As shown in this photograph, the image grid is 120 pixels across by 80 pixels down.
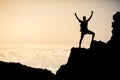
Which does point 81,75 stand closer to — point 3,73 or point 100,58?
point 100,58

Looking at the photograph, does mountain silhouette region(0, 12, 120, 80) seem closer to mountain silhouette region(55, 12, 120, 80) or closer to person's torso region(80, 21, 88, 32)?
mountain silhouette region(55, 12, 120, 80)

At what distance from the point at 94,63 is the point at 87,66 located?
989mm

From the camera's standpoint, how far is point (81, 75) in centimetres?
2769

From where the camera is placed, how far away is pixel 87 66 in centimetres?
2811

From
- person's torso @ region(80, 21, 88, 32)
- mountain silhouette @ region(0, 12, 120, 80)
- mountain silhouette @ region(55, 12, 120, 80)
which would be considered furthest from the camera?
person's torso @ region(80, 21, 88, 32)

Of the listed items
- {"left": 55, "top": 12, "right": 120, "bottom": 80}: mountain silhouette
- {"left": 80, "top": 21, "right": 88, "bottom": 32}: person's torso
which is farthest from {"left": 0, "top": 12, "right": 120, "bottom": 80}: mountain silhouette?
{"left": 80, "top": 21, "right": 88, "bottom": 32}: person's torso

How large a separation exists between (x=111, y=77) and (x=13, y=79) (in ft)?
42.2

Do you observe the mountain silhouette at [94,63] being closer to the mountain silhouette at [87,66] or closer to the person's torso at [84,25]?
the mountain silhouette at [87,66]

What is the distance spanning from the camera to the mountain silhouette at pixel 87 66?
88.3 feet

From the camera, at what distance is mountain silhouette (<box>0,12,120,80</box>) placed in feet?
88.3

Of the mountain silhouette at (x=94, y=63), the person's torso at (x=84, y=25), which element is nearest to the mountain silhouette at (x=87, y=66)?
the mountain silhouette at (x=94, y=63)

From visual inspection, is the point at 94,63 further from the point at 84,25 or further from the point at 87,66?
the point at 84,25

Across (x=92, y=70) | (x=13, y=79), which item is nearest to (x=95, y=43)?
(x=92, y=70)

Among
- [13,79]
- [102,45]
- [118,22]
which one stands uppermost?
[118,22]
